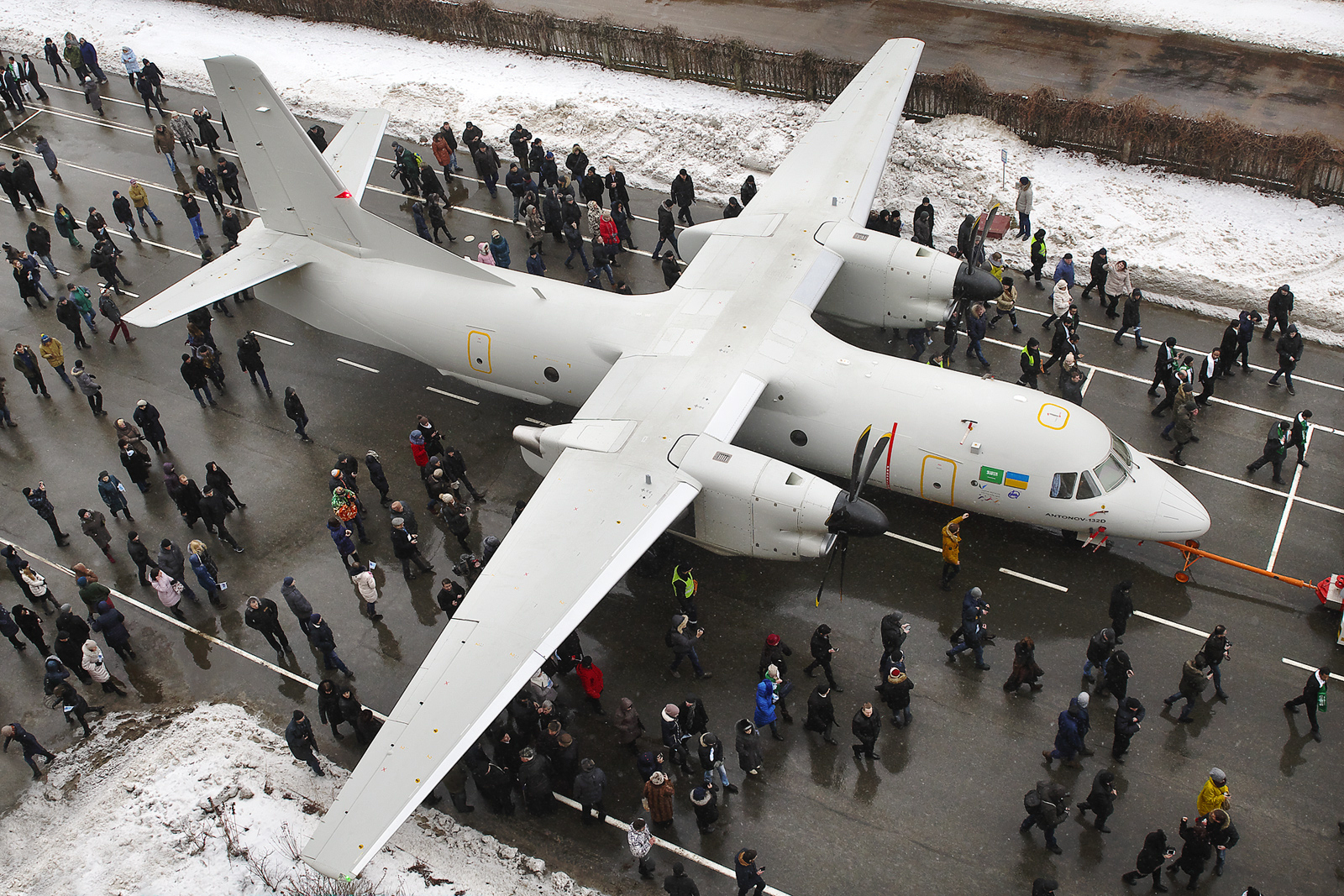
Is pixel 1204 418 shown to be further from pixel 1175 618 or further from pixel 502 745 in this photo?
pixel 502 745

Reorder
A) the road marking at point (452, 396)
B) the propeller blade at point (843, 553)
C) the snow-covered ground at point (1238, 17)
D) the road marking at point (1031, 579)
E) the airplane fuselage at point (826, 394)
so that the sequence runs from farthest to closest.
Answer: the snow-covered ground at point (1238, 17) < the road marking at point (452, 396) < the road marking at point (1031, 579) < the airplane fuselage at point (826, 394) < the propeller blade at point (843, 553)

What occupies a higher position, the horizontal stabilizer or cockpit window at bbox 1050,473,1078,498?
the horizontal stabilizer

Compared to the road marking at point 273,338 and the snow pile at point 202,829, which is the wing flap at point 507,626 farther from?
the road marking at point 273,338

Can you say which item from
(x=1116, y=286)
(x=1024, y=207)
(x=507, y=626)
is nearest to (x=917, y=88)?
(x=1024, y=207)

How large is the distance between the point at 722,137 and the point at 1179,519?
23.2m

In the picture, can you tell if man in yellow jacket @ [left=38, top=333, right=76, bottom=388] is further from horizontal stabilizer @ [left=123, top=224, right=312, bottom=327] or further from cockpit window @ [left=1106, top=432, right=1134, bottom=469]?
cockpit window @ [left=1106, top=432, right=1134, bottom=469]

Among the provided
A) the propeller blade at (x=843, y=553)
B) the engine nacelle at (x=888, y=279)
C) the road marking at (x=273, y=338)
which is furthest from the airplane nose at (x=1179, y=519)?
the road marking at (x=273, y=338)

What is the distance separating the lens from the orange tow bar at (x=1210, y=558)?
869 inches

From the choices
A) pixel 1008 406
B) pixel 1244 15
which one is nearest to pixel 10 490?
pixel 1008 406

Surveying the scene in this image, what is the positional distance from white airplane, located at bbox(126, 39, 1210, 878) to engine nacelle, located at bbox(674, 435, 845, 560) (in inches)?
1.7

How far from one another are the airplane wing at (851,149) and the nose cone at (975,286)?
13.1 ft

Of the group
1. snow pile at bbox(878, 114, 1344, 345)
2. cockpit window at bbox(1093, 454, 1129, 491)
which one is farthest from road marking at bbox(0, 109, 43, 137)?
cockpit window at bbox(1093, 454, 1129, 491)

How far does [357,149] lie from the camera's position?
29922 millimetres

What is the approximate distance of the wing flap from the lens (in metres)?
16.5
